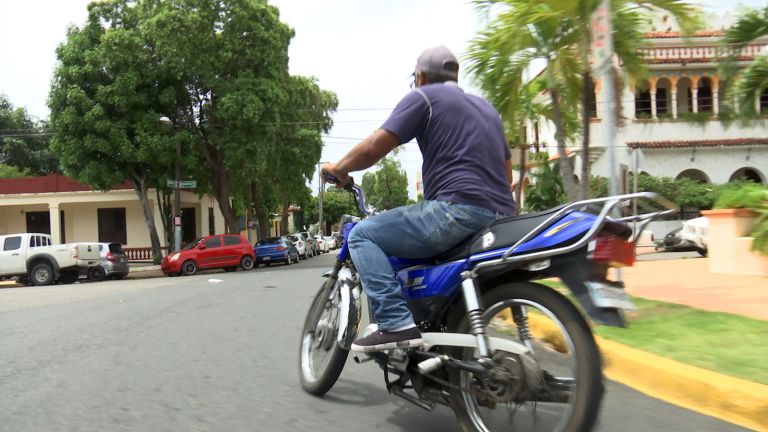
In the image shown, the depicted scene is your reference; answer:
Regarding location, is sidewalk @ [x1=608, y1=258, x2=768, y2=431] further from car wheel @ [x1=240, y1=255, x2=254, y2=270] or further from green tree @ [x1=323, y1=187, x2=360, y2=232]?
green tree @ [x1=323, y1=187, x2=360, y2=232]

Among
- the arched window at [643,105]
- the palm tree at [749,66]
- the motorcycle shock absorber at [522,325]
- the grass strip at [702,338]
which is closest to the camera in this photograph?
the motorcycle shock absorber at [522,325]

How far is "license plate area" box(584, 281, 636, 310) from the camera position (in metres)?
2.51

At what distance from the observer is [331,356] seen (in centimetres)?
387

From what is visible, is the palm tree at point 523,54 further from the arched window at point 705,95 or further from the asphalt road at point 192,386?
the arched window at point 705,95

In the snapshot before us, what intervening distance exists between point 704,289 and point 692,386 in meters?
4.76

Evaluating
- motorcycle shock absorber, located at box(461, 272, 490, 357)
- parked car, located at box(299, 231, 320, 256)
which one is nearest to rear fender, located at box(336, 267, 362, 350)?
motorcycle shock absorber, located at box(461, 272, 490, 357)

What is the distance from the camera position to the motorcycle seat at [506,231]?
9.09 ft

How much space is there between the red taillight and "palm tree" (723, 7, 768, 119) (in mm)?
8530

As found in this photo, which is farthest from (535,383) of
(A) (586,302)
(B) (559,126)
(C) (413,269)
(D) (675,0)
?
(B) (559,126)

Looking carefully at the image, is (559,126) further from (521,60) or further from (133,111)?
(133,111)

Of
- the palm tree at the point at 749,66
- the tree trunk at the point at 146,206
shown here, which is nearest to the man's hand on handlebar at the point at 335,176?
the palm tree at the point at 749,66

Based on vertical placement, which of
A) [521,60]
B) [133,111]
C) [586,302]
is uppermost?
[133,111]

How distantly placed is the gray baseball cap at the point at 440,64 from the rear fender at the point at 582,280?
124 cm

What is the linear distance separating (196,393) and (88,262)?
1863 cm
